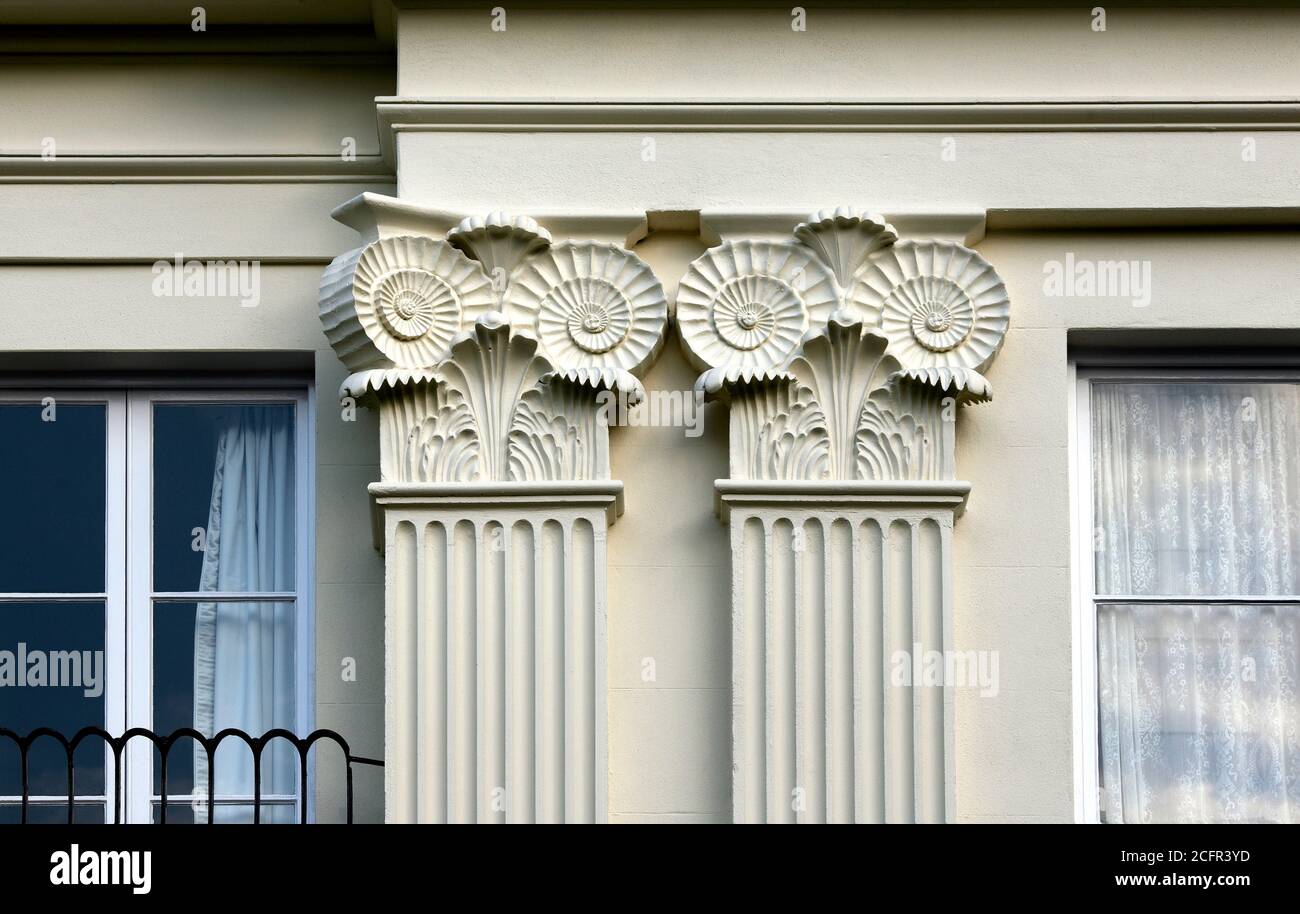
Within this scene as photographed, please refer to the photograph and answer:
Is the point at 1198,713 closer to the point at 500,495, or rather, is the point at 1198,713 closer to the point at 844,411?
the point at 844,411

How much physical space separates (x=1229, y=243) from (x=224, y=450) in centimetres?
347

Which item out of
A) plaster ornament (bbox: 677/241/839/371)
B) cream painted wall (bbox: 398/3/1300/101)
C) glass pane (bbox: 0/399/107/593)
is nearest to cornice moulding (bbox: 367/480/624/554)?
plaster ornament (bbox: 677/241/839/371)

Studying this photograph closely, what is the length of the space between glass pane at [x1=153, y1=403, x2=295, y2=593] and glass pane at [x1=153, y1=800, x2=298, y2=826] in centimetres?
73

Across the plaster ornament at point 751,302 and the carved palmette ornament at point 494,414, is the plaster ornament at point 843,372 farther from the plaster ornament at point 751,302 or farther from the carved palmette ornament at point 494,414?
the carved palmette ornament at point 494,414

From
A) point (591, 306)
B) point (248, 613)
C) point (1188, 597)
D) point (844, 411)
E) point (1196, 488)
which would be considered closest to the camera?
point (844, 411)

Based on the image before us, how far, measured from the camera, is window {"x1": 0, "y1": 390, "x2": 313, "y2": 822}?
25.6 ft

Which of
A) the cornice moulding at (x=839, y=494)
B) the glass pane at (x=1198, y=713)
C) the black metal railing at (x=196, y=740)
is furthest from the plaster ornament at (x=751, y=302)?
the black metal railing at (x=196, y=740)

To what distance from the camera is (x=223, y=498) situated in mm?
8016

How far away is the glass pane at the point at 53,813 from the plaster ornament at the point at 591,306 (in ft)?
7.09

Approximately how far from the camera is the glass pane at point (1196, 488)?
7.72 metres

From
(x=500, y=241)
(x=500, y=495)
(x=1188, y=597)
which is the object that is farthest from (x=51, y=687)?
(x=1188, y=597)

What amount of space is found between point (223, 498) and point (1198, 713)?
11.0ft

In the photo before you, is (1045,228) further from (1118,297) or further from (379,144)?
(379,144)

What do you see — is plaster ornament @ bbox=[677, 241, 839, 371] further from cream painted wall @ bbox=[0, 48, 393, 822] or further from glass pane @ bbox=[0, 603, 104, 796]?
glass pane @ bbox=[0, 603, 104, 796]
